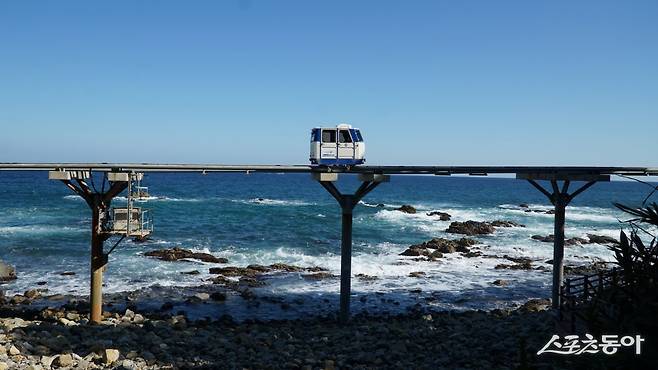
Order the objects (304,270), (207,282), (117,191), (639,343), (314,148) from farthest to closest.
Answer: (304,270) → (207,282) → (314,148) → (117,191) → (639,343)

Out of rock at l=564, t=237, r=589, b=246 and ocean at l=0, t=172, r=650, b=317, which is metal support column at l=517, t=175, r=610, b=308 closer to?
ocean at l=0, t=172, r=650, b=317

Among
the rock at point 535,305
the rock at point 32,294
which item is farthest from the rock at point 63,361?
the rock at point 535,305

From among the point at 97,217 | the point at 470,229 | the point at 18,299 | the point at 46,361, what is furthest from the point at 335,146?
the point at 470,229

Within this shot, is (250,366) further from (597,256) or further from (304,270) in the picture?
(597,256)

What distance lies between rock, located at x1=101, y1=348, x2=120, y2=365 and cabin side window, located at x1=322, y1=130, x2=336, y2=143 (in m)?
8.76

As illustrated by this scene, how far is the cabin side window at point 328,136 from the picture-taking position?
1675cm

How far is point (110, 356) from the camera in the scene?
1161cm

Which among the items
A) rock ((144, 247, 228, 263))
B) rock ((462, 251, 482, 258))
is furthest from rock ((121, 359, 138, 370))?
rock ((462, 251, 482, 258))

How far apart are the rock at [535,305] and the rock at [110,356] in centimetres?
1384

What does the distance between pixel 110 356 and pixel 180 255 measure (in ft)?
59.5

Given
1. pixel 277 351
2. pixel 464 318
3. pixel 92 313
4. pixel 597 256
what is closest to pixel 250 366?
pixel 277 351

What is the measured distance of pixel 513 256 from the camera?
33.6m

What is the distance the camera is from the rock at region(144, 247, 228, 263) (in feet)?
94.5

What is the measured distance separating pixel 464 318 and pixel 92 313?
40.0 feet
